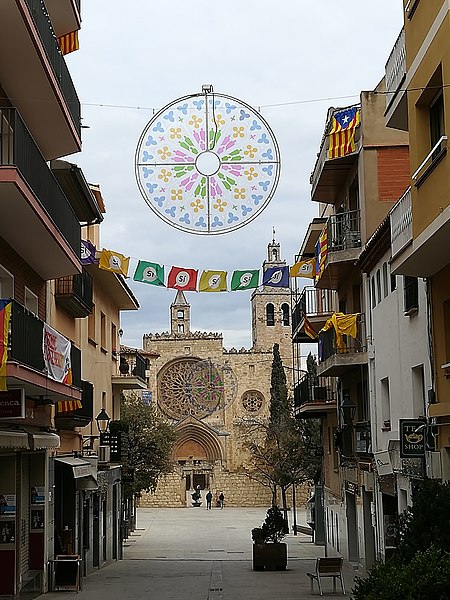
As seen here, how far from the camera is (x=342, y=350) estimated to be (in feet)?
85.8

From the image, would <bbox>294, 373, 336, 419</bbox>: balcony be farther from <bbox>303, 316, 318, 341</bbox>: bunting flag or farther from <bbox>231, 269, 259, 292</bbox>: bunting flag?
<bbox>231, 269, 259, 292</bbox>: bunting flag

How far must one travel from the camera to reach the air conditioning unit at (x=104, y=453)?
102 ft

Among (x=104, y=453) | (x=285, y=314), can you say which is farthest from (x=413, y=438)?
(x=285, y=314)

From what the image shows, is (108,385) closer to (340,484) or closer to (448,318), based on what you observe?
(340,484)

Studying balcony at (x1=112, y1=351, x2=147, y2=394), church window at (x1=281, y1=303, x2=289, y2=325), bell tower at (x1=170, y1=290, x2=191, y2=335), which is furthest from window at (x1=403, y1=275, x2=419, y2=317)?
bell tower at (x1=170, y1=290, x2=191, y2=335)

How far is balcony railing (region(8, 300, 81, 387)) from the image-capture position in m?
13.3

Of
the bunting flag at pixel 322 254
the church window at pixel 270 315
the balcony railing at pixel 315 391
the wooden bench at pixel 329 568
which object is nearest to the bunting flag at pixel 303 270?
the bunting flag at pixel 322 254

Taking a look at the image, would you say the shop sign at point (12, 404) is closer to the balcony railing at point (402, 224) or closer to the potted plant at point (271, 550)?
the balcony railing at point (402, 224)

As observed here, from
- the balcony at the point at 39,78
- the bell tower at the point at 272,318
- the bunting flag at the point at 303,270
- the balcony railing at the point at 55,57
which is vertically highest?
the bell tower at the point at 272,318

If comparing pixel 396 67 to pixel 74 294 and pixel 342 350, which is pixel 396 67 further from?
pixel 342 350

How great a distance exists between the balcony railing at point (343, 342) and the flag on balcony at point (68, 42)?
9.85 m

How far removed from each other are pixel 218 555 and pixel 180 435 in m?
45.0

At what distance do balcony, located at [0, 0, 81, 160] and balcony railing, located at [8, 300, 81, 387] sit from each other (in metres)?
3.52

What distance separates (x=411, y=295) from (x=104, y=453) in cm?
1667
